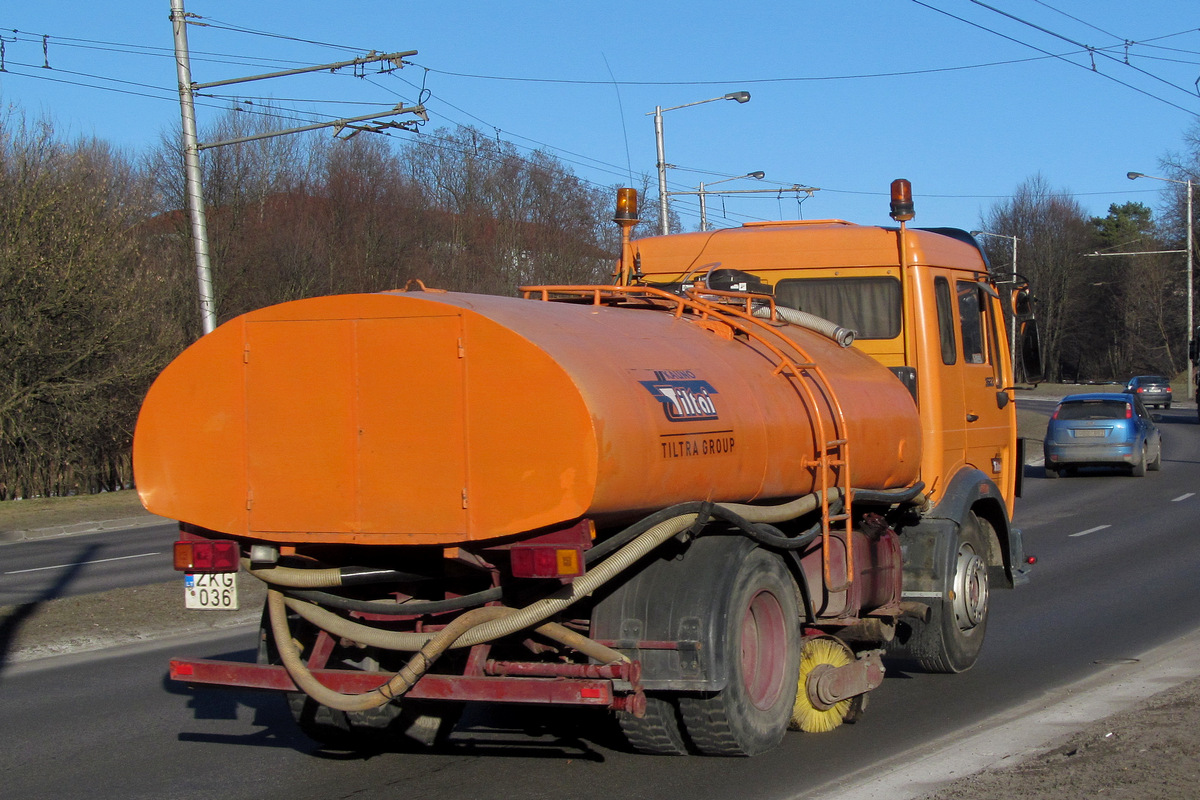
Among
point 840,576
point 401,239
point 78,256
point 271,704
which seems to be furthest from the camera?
point 401,239

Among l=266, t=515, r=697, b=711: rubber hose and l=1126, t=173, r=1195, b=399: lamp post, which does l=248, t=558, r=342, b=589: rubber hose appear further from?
l=1126, t=173, r=1195, b=399: lamp post

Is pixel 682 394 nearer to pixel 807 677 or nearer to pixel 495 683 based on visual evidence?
pixel 495 683

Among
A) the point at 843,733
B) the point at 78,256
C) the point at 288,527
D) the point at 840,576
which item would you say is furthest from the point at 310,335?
the point at 78,256

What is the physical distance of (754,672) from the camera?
223 inches

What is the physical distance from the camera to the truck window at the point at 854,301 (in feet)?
26.5

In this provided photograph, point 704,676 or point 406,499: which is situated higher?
point 406,499

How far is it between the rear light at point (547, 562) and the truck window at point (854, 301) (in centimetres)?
404

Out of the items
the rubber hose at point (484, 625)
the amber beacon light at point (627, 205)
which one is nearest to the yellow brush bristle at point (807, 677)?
the rubber hose at point (484, 625)

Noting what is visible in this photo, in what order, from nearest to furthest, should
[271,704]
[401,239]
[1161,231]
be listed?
[271,704] → [401,239] → [1161,231]

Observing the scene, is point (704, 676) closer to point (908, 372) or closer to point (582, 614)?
point (582, 614)

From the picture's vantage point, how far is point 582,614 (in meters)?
5.46

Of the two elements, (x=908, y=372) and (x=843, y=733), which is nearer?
(x=843, y=733)

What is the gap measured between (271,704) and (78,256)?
21635 millimetres

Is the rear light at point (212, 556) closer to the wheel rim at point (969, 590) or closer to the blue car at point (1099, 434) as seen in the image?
the wheel rim at point (969, 590)
